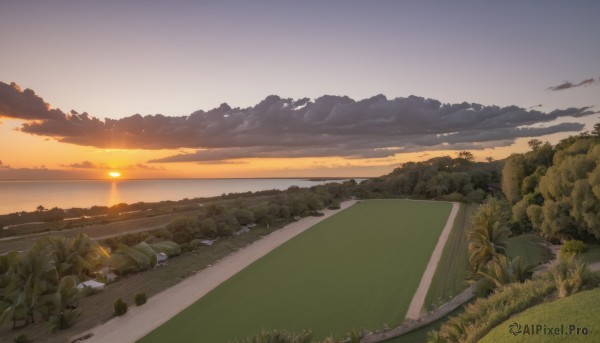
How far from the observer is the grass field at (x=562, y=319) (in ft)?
33.9

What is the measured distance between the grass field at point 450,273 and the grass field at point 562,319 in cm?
1045

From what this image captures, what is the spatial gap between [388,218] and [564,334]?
160 feet

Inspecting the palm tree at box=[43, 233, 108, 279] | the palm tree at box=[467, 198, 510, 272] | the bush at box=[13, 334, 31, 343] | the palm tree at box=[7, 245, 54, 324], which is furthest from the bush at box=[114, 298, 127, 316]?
the palm tree at box=[467, 198, 510, 272]

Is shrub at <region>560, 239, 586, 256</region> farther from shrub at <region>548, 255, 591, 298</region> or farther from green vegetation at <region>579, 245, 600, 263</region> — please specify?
shrub at <region>548, 255, 591, 298</region>

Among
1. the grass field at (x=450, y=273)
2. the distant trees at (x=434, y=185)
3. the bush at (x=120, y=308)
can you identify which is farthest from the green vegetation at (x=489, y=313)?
the distant trees at (x=434, y=185)

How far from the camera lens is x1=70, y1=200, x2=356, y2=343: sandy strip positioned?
2206 cm

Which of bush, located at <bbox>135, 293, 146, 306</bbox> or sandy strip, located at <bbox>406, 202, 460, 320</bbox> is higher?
bush, located at <bbox>135, 293, 146, 306</bbox>

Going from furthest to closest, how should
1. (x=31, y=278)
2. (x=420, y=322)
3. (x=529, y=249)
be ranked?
1. (x=529, y=249)
2. (x=31, y=278)
3. (x=420, y=322)

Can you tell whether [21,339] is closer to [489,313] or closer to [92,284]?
[92,284]

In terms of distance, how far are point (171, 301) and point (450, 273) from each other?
2178 centimetres

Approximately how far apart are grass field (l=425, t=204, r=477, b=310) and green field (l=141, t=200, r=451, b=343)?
146 cm

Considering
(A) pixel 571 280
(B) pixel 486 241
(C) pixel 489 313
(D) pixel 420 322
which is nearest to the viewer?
(C) pixel 489 313

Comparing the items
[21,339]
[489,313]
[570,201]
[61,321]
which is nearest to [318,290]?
[489,313]

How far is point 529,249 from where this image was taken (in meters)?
33.1
